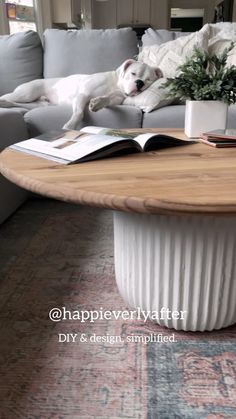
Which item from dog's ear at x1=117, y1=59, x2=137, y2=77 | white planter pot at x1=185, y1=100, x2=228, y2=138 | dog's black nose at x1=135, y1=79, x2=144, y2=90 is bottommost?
white planter pot at x1=185, y1=100, x2=228, y2=138

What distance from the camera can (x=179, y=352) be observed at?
2.90 ft

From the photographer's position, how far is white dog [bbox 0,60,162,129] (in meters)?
1.97

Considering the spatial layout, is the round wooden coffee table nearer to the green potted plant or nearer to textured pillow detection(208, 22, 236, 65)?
the green potted plant

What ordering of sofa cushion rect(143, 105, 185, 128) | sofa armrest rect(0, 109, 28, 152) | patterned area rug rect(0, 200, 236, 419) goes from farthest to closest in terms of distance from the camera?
sofa cushion rect(143, 105, 185, 128) → sofa armrest rect(0, 109, 28, 152) → patterned area rug rect(0, 200, 236, 419)

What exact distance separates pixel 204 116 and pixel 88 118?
0.97m

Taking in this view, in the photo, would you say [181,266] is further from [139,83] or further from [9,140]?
[139,83]

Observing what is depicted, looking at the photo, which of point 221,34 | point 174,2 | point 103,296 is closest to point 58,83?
point 221,34

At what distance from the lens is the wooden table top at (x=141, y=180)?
21.0 inches

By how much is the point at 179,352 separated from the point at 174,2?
827 centimetres

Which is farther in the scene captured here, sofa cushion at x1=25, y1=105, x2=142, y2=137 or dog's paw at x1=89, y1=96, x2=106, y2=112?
sofa cushion at x1=25, y1=105, x2=142, y2=137

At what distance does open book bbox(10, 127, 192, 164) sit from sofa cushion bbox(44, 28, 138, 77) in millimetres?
1727

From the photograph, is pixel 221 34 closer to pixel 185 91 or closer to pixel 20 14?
Answer: pixel 185 91

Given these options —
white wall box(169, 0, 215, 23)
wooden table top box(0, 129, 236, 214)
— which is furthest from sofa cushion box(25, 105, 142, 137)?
white wall box(169, 0, 215, 23)

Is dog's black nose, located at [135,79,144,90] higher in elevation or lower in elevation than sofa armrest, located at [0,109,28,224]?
higher
